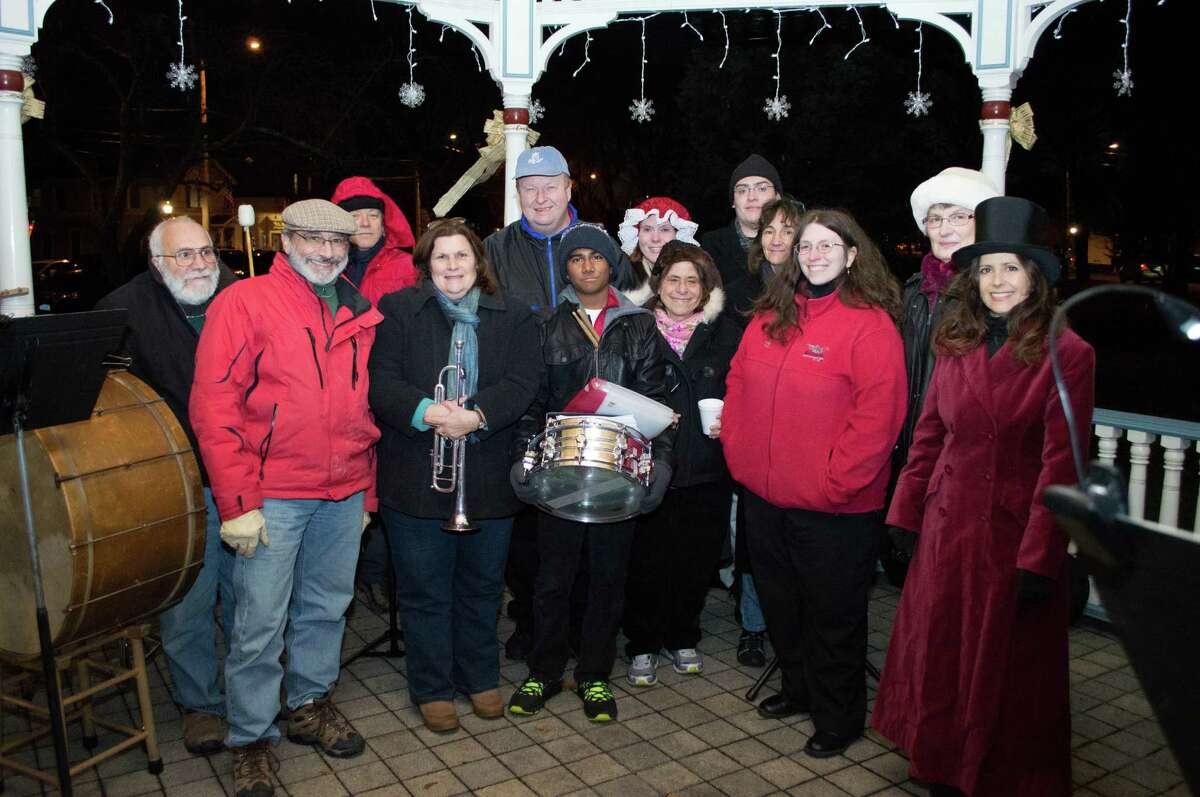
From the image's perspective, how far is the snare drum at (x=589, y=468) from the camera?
161 inches

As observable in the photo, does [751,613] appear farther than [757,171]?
No

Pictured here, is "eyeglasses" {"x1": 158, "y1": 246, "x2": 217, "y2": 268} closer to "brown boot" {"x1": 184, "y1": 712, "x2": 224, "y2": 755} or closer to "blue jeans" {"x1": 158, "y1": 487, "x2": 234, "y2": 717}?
"blue jeans" {"x1": 158, "y1": 487, "x2": 234, "y2": 717}

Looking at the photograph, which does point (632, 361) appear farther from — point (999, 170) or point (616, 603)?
point (999, 170)

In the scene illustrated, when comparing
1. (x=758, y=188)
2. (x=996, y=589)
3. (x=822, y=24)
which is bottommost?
(x=996, y=589)

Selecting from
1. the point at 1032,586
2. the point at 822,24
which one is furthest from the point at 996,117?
the point at 1032,586

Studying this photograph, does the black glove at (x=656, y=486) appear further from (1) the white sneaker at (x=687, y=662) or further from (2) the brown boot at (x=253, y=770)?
(2) the brown boot at (x=253, y=770)

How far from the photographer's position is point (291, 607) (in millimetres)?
4512

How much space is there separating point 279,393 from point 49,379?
0.95 metres

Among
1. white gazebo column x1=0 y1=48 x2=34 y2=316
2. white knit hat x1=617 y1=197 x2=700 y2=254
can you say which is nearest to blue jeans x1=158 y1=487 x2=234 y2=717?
white knit hat x1=617 y1=197 x2=700 y2=254

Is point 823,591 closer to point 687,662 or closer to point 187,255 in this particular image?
point 687,662

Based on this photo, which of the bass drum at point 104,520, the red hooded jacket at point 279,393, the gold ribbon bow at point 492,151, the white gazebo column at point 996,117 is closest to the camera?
the bass drum at point 104,520

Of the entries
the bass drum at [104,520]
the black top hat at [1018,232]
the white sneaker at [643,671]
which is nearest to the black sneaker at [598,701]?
the white sneaker at [643,671]

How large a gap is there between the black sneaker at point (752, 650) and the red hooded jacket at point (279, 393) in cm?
247

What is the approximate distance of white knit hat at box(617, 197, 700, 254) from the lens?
5.94m
